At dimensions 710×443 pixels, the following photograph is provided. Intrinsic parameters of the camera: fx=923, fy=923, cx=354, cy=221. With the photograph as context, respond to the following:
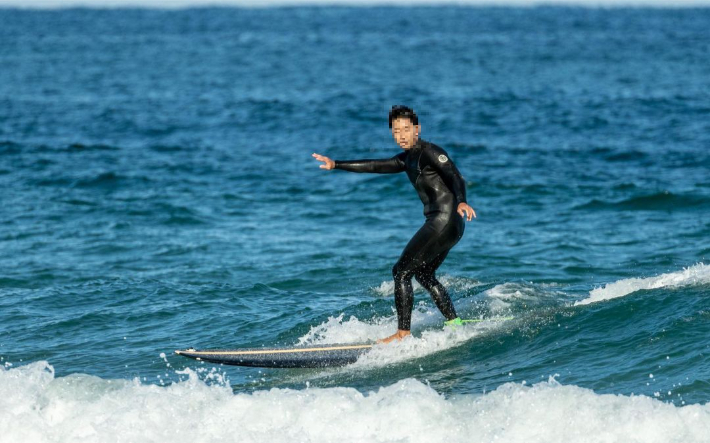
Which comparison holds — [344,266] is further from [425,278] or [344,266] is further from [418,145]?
[418,145]

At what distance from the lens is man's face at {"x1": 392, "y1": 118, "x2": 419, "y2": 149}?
9273 mm

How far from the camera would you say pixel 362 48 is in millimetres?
65312

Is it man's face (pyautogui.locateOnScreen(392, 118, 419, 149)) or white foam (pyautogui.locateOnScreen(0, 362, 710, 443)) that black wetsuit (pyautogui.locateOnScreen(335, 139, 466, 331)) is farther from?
white foam (pyautogui.locateOnScreen(0, 362, 710, 443))

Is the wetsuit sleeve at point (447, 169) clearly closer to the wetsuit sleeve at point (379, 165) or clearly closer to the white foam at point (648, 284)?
the wetsuit sleeve at point (379, 165)

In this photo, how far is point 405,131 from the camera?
930cm

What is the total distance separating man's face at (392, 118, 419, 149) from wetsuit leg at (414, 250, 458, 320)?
4.02ft

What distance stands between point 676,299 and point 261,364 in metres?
4.77

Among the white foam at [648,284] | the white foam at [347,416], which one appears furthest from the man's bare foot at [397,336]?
the white foam at [648,284]

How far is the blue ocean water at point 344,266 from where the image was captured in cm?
803

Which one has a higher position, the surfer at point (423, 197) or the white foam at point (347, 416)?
the surfer at point (423, 197)

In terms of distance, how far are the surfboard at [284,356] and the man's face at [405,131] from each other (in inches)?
85.9

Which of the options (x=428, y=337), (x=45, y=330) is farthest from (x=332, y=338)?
(x=45, y=330)

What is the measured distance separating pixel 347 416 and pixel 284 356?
1657mm

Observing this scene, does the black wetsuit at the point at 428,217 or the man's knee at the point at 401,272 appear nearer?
the black wetsuit at the point at 428,217
